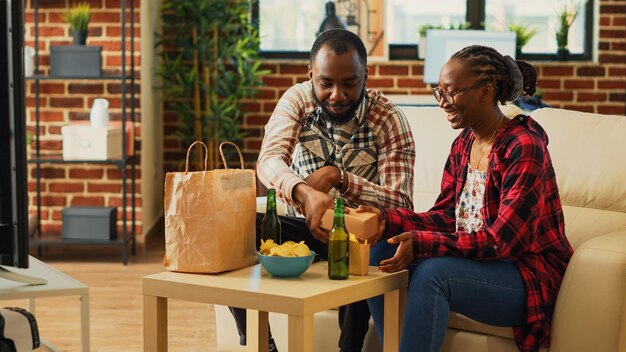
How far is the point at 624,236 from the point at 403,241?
651 millimetres

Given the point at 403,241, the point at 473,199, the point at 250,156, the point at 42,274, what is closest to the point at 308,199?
the point at 403,241

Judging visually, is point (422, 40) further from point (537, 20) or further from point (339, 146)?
point (339, 146)

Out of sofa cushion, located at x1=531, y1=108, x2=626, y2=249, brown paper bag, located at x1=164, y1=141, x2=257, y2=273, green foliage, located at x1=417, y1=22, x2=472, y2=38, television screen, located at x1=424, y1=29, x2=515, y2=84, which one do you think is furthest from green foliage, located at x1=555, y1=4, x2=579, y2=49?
brown paper bag, located at x1=164, y1=141, x2=257, y2=273

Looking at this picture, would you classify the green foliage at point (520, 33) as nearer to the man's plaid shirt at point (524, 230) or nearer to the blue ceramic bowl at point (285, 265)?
the man's plaid shirt at point (524, 230)

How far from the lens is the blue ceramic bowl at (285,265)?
229cm

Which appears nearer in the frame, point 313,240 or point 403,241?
point 403,241

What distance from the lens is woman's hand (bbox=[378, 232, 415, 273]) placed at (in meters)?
2.37

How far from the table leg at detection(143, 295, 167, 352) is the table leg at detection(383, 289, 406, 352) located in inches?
21.1

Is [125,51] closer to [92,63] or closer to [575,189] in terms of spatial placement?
[92,63]

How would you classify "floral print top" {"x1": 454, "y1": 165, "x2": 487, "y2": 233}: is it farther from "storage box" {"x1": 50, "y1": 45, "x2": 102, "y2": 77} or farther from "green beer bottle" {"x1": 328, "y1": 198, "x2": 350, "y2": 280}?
"storage box" {"x1": 50, "y1": 45, "x2": 102, "y2": 77}

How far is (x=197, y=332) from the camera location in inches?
148

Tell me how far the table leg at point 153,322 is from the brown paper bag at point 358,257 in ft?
1.46

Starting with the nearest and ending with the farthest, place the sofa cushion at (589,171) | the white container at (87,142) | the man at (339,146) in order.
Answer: the man at (339,146), the sofa cushion at (589,171), the white container at (87,142)

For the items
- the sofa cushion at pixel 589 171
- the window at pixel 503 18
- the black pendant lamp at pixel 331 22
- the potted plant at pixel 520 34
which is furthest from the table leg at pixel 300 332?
the window at pixel 503 18
